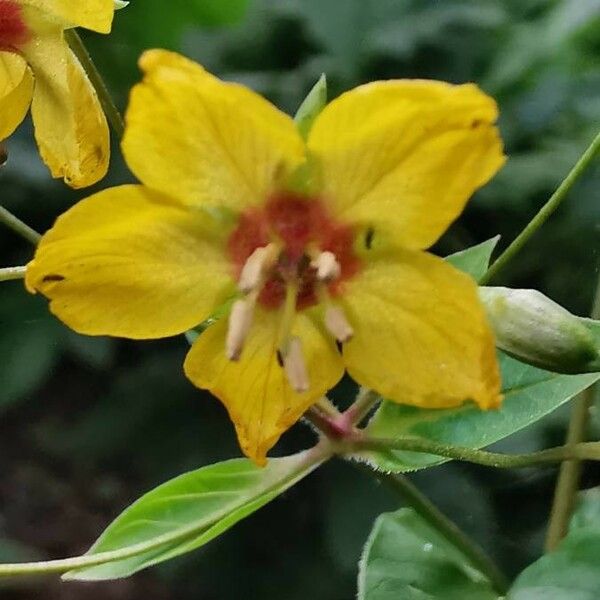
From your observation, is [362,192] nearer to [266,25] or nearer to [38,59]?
[38,59]

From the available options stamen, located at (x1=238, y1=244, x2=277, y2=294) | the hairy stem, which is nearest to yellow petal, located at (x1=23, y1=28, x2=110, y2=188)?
stamen, located at (x1=238, y1=244, x2=277, y2=294)

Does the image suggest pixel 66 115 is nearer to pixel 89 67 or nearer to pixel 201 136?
pixel 89 67

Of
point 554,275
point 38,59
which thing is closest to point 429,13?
point 554,275

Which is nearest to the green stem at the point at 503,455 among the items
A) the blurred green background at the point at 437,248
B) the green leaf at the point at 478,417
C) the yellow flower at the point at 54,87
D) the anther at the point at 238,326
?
the green leaf at the point at 478,417

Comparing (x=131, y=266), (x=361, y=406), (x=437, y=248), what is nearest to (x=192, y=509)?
(x=361, y=406)

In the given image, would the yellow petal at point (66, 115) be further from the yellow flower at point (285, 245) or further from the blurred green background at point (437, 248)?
the blurred green background at point (437, 248)

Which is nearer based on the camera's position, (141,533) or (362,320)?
(362,320)
